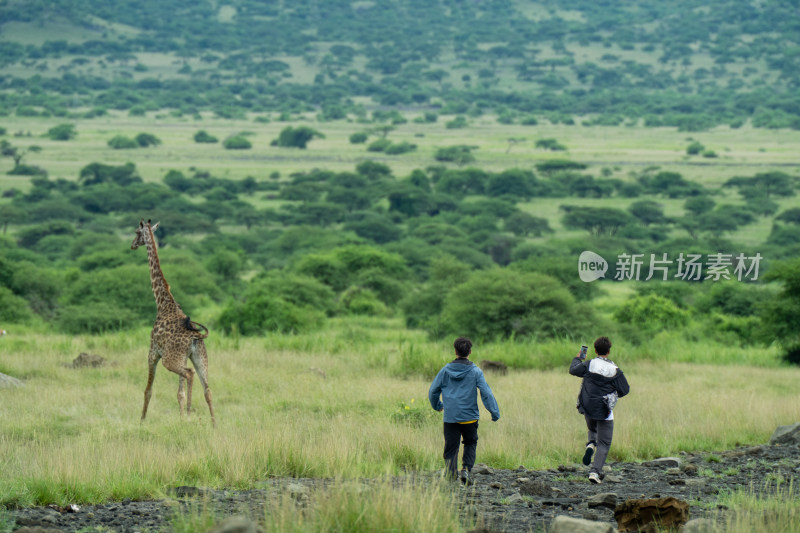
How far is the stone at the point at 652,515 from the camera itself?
21.1 feet

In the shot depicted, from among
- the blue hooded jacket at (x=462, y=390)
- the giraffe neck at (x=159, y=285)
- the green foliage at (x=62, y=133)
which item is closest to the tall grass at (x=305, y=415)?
the blue hooded jacket at (x=462, y=390)

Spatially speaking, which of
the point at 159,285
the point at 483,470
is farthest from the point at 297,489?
the point at 159,285

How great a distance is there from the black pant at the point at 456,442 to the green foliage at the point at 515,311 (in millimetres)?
14491

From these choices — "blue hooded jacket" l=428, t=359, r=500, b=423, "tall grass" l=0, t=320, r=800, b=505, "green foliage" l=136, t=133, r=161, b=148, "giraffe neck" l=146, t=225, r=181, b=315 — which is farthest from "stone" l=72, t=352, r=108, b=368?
"green foliage" l=136, t=133, r=161, b=148

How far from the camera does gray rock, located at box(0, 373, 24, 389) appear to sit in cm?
1329

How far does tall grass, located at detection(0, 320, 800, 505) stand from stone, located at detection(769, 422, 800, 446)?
0.40 meters

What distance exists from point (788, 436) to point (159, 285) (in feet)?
23.1

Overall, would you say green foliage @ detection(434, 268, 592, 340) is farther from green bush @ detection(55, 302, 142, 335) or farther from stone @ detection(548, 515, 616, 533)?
stone @ detection(548, 515, 616, 533)

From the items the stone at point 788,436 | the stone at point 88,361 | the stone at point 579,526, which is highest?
the stone at point 579,526

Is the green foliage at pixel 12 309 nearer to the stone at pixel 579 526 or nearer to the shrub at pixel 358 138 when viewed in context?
the stone at pixel 579 526

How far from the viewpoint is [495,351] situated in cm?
1859

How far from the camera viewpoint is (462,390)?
7727 millimetres

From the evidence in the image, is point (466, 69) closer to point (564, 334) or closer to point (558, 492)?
point (564, 334)

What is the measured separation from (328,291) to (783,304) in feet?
45.4
